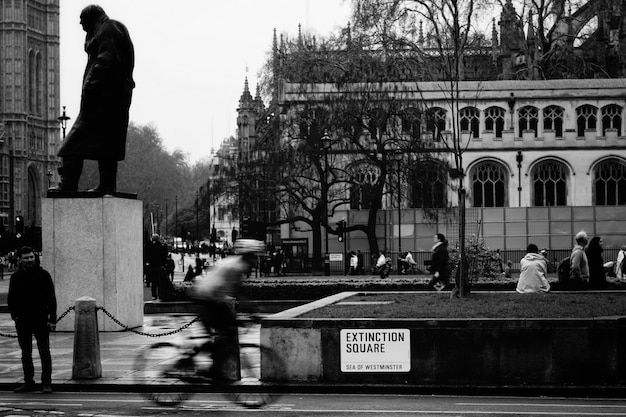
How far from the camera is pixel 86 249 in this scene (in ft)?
73.3

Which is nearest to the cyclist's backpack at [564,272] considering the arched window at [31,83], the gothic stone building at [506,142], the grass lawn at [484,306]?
the grass lawn at [484,306]

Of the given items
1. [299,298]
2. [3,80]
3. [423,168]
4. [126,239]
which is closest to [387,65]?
[423,168]

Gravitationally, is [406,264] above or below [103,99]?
below

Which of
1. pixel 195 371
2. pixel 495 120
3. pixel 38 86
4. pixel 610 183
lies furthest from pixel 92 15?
pixel 38 86

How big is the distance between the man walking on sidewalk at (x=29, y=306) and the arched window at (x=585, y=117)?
190 feet

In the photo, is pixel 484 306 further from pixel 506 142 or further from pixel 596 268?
pixel 506 142

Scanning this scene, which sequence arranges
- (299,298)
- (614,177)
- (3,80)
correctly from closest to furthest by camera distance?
(299,298) → (614,177) → (3,80)

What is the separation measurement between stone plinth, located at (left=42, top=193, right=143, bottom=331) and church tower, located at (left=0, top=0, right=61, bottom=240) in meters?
109

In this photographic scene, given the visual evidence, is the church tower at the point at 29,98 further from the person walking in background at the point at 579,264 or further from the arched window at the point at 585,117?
the person walking in background at the point at 579,264

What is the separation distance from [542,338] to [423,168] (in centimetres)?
4291

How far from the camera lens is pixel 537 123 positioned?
69750 mm

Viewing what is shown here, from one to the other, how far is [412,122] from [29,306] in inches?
1760

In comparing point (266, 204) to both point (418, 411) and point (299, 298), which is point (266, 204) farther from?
point (418, 411)

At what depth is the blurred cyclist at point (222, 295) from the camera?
13.6 metres
